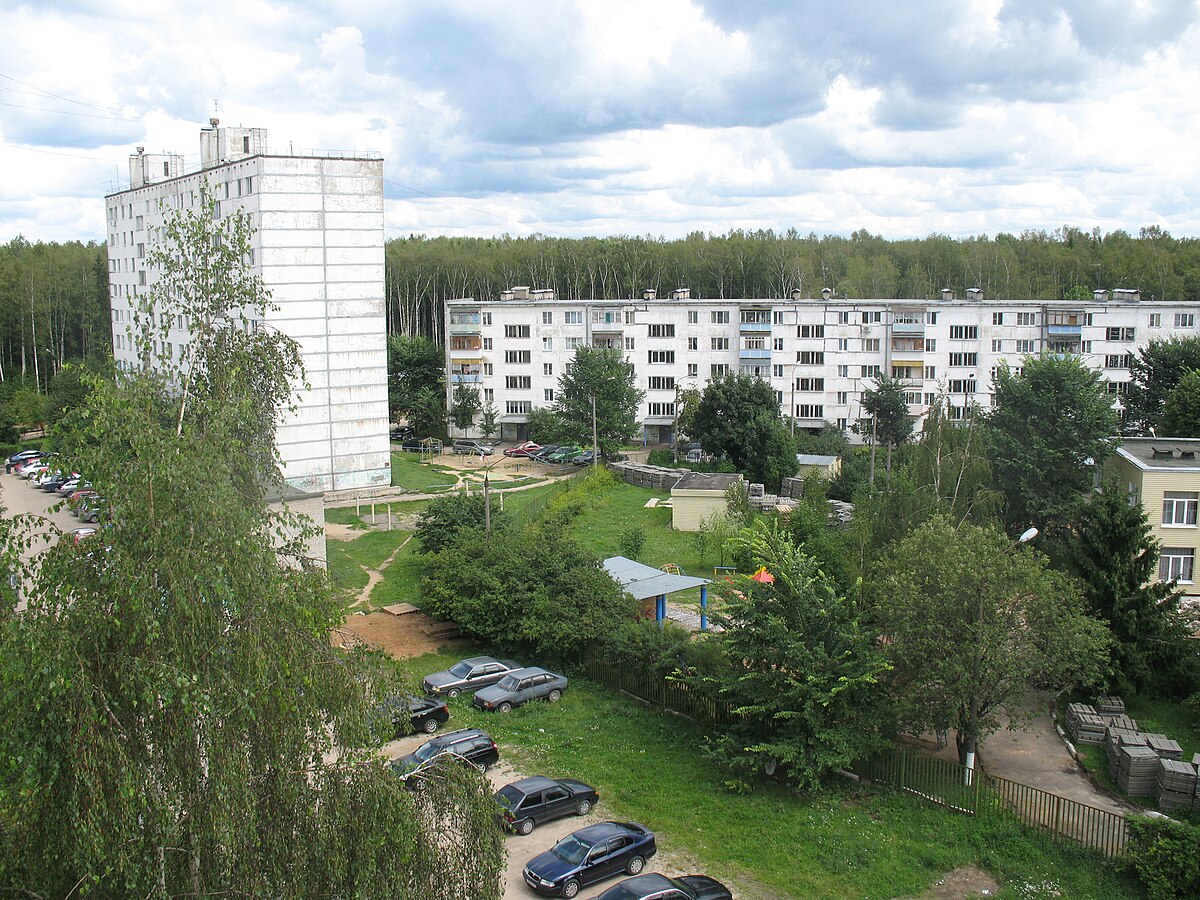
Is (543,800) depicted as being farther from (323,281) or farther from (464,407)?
(464,407)

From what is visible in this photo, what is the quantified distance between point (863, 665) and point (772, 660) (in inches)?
73.3

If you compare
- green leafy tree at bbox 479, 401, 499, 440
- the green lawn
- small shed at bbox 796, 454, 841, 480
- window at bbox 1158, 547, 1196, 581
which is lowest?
the green lawn

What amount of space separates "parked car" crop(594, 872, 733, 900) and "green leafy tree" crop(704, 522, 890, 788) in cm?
403

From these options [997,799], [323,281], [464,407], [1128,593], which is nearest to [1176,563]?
[1128,593]

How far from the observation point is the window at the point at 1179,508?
31.1 meters

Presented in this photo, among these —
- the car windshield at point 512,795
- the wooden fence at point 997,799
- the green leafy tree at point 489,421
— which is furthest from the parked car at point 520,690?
the green leafy tree at point 489,421

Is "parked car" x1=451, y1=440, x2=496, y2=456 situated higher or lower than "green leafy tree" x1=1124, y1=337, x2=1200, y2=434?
lower

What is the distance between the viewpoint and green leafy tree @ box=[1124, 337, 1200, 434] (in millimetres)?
50531

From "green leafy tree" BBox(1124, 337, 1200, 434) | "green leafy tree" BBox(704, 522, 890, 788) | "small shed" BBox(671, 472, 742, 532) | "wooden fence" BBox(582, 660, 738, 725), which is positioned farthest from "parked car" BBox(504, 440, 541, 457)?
"green leafy tree" BBox(704, 522, 890, 788)

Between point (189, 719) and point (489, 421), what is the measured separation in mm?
59023

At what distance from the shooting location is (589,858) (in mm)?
16672

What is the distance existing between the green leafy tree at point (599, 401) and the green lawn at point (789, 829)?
118 feet

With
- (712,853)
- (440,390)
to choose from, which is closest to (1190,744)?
(712,853)

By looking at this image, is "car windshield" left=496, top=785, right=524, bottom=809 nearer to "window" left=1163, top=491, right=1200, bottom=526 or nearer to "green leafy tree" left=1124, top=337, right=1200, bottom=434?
"window" left=1163, top=491, right=1200, bottom=526
